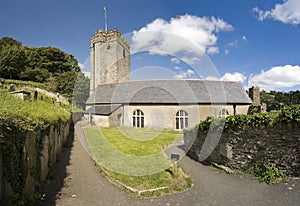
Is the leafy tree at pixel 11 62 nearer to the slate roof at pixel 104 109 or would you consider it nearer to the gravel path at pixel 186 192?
the slate roof at pixel 104 109

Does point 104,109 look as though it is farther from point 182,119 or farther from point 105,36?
point 105,36

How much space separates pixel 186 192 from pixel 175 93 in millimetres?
19525

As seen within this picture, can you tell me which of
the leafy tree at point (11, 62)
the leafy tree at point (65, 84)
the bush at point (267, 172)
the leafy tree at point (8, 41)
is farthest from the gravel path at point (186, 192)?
the leafy tree at point (8, 41)

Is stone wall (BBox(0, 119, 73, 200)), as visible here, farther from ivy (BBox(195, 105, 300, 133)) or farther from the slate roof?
the slate roof

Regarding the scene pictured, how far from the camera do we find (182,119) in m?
24.2

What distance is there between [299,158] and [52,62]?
57.4 meters

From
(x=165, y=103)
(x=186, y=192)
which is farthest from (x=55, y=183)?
(x=165, y=103)

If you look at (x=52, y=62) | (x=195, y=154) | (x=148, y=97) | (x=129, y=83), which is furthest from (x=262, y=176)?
(x=52, y=62)

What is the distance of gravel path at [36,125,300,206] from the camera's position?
551 centimetres

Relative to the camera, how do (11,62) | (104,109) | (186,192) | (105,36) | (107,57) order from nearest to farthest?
(186,192) < (104,109) < (107,57) < (105,36) < (11,62)

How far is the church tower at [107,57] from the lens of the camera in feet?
111

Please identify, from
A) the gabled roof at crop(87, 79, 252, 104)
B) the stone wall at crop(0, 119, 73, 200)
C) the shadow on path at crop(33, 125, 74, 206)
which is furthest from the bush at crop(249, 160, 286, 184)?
the gabled roof at crop(87, 79, 252, 104)

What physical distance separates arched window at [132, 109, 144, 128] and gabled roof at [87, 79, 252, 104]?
132 centimetres

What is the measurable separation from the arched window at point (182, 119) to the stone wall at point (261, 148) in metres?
14.3
